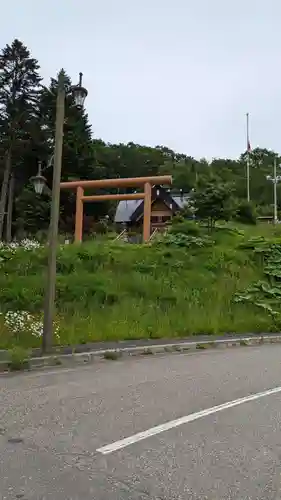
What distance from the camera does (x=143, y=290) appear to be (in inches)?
701

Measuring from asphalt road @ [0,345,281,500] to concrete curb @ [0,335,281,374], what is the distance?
0.90m

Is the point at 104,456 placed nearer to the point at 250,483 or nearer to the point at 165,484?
the point at 165,484

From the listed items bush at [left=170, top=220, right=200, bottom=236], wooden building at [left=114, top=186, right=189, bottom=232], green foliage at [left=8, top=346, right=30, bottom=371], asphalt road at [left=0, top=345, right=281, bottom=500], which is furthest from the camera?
wooden building at [left=114, top=186, right=189, bottom=232]

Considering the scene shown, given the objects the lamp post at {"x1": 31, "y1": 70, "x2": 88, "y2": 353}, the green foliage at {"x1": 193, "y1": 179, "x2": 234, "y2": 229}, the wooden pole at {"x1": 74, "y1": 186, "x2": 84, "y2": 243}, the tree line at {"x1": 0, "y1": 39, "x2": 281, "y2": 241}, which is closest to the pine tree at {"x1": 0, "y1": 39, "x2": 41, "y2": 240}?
the tree line at {"x1": 0, "y1": 39, "x2": 281, "y2": 241}

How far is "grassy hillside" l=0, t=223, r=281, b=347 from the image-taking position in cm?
1399

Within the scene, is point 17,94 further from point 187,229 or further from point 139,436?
point 139,436

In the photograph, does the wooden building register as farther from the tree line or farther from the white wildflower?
the white wildflower

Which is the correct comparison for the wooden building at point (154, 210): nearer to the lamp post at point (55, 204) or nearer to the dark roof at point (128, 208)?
the dark roof at point (128, 208)

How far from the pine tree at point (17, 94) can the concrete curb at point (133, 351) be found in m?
33.5

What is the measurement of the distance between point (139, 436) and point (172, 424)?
2.03ft

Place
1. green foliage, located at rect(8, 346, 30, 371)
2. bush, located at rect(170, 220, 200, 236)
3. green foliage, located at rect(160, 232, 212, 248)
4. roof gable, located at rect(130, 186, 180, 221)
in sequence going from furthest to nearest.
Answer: roof gable, located at rect(130, 186, 180, 221)
bush, located at rect(170, 220, 200, 236)
green foliage, located at rect(160, 232, 212, 248)
green foliage, located at rect(8, 346, 30, 371)

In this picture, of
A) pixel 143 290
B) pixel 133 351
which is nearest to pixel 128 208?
pixel 143 290

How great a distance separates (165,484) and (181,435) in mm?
1382

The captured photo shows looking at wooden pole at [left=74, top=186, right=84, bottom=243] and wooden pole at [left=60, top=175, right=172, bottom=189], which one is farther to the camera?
wooden pole at [left=74, top=186, right=84, bottom=243]
